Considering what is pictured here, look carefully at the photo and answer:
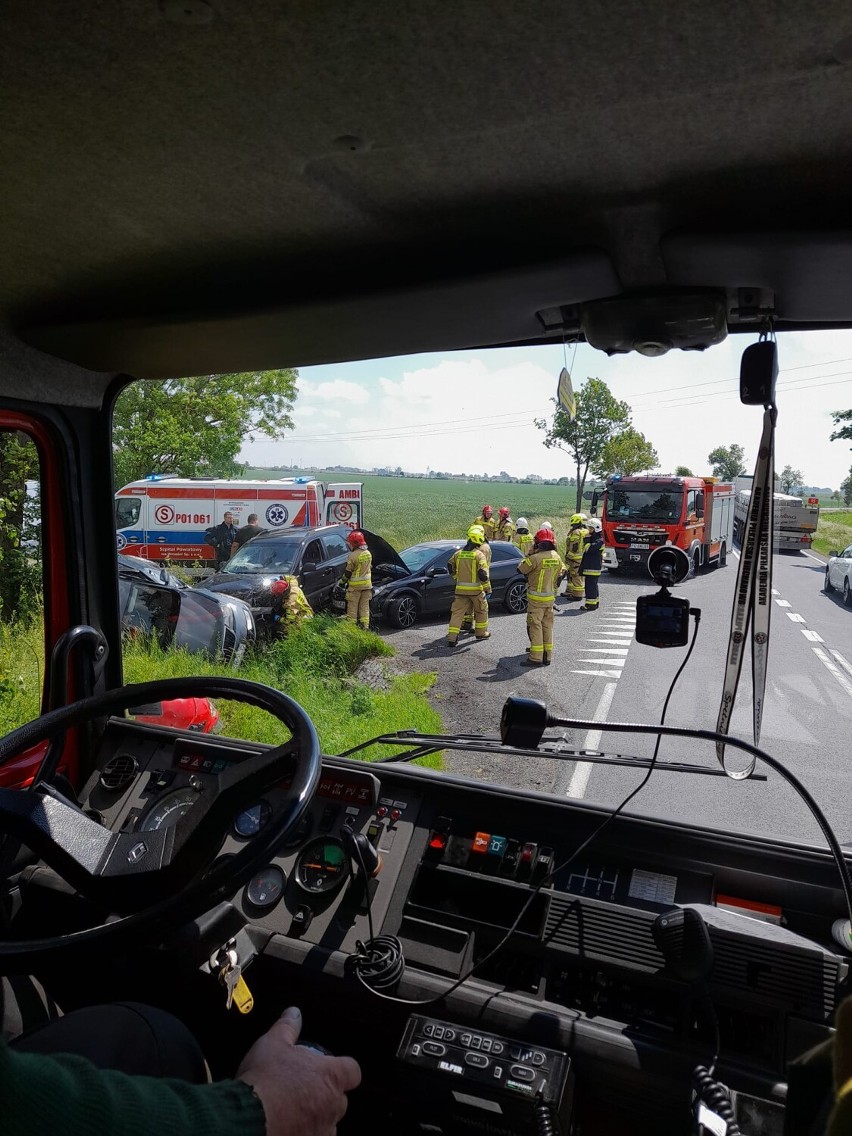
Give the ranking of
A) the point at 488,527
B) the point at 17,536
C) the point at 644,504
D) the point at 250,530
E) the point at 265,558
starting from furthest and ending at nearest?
1. the point at 250,530
2. the point at 265,558
3. the point at 488,527
4. the point at 644,504
5. the point at 17,536

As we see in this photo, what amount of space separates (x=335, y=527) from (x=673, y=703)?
6.47m

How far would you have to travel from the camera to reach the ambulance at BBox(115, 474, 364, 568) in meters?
6.25

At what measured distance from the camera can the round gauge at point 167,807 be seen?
221 centimetres

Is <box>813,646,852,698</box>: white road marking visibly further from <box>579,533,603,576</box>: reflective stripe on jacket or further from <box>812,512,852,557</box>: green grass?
<box>579,533,603,576</box>: reflective stripe on jacket

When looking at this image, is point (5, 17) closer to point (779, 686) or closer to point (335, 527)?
point (779, 686)

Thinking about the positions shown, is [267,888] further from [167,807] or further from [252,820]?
[167,807]

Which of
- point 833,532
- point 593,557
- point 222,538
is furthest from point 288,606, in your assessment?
point 222,538

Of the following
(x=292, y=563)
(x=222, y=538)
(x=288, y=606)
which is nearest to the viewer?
(x=288, y=606)

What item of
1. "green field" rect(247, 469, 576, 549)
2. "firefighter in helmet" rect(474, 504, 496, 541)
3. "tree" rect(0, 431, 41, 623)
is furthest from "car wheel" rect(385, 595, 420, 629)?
"tree" rect(0, 431, 41, 623)

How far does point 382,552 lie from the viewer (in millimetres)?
6699

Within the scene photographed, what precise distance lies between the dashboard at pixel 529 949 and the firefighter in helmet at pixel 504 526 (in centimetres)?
344

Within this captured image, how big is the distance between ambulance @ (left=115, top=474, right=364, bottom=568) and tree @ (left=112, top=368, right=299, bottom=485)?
246 mm

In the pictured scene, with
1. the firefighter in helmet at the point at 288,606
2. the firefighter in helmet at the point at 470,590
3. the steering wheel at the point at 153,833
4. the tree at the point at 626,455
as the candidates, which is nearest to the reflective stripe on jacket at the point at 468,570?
the firefighter in helmet at the point at 470,590

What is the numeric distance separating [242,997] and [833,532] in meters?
1.78
